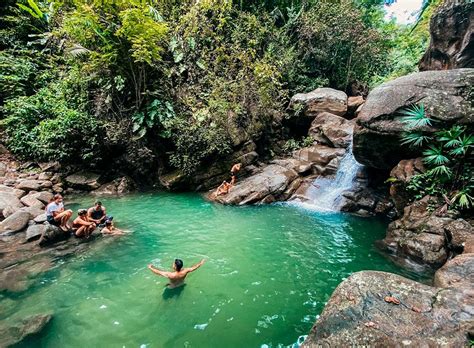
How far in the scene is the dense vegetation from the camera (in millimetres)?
12203

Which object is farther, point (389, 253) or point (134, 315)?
point (389, 253)

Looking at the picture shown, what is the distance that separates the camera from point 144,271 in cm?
637

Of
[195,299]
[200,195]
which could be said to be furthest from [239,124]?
[195,299]

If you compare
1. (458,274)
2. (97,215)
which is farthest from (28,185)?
(458,274)

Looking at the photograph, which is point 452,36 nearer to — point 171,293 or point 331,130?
point 331,130

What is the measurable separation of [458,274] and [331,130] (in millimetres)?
9553

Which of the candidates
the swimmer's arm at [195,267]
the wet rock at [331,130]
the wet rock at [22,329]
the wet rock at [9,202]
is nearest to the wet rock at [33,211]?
the wet rock at [9,202]

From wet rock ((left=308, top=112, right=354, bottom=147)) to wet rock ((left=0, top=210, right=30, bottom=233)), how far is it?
12.7 m

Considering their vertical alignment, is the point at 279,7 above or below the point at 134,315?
above

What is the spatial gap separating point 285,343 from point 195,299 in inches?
77.2

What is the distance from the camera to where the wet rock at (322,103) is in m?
14.5

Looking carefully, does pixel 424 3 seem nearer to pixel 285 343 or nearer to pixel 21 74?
pixel 285 343

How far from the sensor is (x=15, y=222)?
8.49 m

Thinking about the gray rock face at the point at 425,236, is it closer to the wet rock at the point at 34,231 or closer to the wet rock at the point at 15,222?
the wet rock at the point at 34,231
